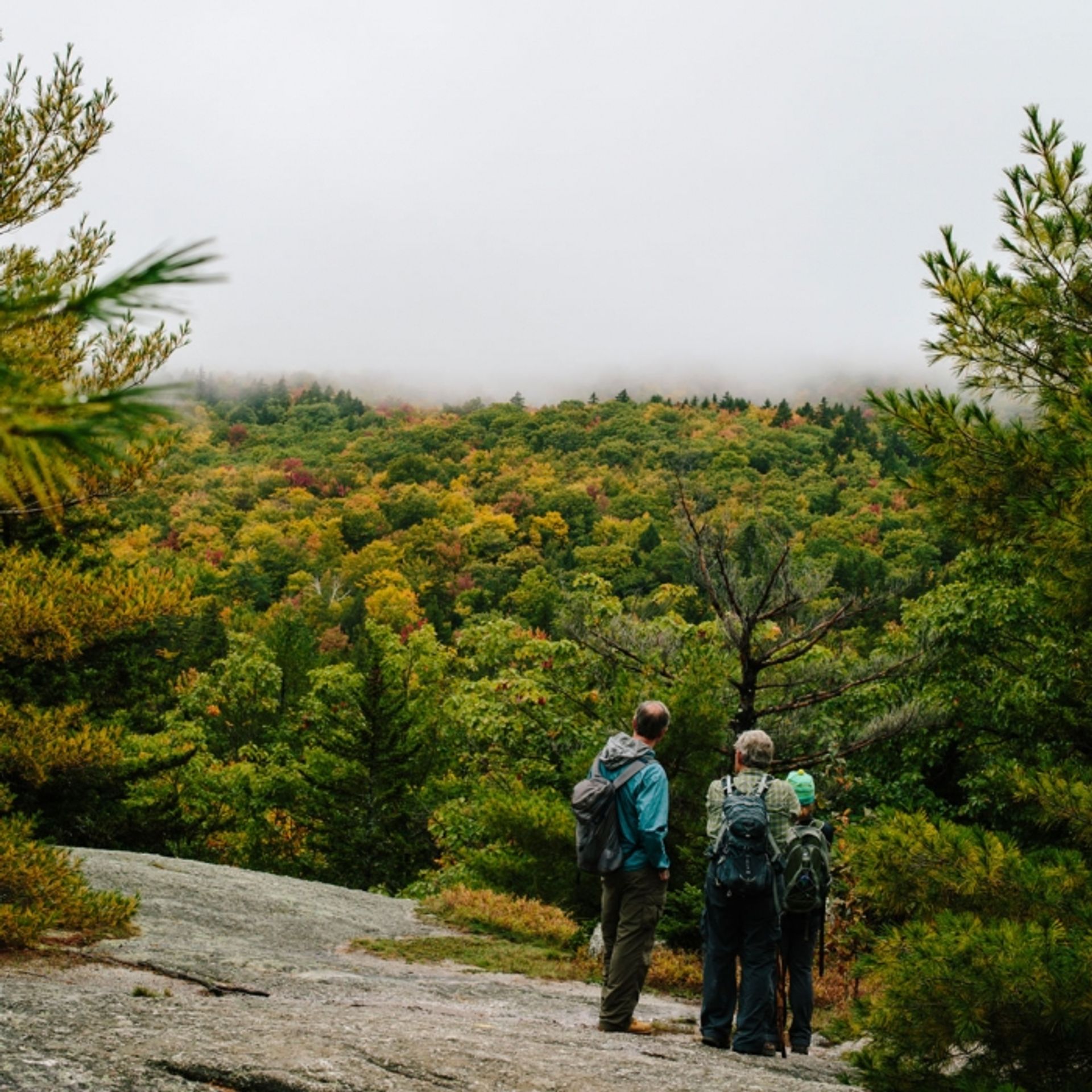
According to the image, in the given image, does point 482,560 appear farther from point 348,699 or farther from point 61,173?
point 61,173

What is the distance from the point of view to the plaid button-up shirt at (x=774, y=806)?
6.03 meters

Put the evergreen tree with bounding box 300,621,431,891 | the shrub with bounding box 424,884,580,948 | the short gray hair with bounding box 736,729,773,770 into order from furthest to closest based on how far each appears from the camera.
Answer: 1. the evergreen tree with bounding box 300,621,431,891
2. the shrub with bounding box 424,884,580,948
3. the short gray hair with bounding box 736,729,773,770

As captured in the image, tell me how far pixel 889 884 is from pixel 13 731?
746 centimetres

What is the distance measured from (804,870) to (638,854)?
111 centimetres

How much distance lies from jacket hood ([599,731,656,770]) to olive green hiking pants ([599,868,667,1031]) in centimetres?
60

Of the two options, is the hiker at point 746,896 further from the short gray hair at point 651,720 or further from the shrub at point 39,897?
the shrub at point 39,897

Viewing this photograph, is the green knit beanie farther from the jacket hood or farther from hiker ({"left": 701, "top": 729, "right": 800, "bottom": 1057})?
the jacket hood

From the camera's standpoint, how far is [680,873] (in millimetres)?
11492

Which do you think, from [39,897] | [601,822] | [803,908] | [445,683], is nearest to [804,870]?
[803,908]

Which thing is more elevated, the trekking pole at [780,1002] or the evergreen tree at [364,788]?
the trekking pole at [780,1002]

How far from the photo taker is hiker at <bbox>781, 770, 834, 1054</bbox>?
6211 millimetres

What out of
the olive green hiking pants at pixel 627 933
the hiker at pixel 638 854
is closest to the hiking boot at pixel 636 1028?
the olive green hiking pants at pixel 627 933

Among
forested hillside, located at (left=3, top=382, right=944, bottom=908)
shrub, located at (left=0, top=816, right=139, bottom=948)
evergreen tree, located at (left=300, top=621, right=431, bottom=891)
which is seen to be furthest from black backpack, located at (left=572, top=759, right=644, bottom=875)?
evergreen tree, located at (left=300, top=621, right=431, bottom=891)

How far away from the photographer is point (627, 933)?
232 inches
